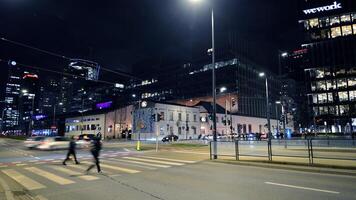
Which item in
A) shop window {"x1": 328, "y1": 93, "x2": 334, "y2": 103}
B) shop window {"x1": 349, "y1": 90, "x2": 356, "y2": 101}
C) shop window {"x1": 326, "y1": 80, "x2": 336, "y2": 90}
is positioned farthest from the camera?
shop window {"x1": 326, "y1": 80, "x2": 336, "y2": 90}

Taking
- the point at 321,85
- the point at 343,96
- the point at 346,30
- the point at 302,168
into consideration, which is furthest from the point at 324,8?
the point at 302,168

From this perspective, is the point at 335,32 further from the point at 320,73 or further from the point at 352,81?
the point at 352,81

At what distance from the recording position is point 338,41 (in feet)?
236

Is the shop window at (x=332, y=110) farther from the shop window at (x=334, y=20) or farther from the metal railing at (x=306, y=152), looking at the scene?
the metal railing at (x=306, y=152)

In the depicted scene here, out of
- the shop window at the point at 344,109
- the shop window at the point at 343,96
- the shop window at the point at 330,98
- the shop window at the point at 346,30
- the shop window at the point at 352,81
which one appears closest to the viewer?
the shop window at the point at 344,109

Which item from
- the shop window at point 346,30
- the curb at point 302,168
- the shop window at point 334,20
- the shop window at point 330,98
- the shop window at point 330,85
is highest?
the shop window at point 334,20

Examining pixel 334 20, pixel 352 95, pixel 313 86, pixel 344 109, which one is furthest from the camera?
pixel 334 20

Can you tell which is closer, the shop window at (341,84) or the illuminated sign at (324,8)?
the shop window at (341,84)

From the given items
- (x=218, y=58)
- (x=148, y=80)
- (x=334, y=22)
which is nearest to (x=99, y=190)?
(x=334, y=22)

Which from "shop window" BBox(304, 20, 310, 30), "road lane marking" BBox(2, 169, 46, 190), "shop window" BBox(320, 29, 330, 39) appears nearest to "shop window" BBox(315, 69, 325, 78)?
"shop window" BBox(320, 29, 330, 39)

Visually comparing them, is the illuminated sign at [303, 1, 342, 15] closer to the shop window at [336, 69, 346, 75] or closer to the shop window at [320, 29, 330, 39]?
the shop window at [320, 29, 330, 39]

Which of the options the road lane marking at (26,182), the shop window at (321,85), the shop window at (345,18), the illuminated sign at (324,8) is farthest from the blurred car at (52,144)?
the shop window at (345,18)

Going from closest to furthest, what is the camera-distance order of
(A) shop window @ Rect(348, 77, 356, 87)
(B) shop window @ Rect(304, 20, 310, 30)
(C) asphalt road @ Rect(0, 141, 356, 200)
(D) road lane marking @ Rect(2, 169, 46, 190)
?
(C) asphalt road @ Rect(0, 141, 356, 200)
(D) road lane marking @ Rect(2, 169, 46, 190)
(A) shop window @ Rect(348, 77, 356, 87)
(B) shop window @ Rect(304, 20, 310, 30)

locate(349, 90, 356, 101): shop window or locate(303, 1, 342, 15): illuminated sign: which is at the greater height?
locate(303, 1, 342, 15): illuminated sign
